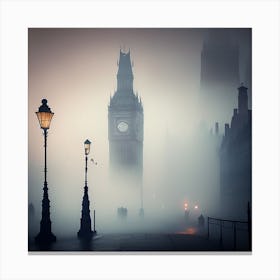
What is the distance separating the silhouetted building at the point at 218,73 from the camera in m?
6.70

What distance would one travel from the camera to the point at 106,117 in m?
6.80

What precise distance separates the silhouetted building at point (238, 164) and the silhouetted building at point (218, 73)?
6.4 inches

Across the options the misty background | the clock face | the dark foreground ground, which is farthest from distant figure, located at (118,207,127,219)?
the clock face

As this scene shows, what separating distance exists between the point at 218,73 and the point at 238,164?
4.61 ft

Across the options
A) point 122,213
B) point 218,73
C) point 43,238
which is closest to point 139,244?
point 122,213

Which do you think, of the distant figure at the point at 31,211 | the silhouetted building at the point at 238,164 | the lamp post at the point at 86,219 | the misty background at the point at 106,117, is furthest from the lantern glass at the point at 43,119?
the silhouetted building at the point at 238,164

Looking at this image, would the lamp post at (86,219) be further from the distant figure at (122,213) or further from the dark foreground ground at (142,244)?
the distant figure at (122,213)

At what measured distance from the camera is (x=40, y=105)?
6.72 meters

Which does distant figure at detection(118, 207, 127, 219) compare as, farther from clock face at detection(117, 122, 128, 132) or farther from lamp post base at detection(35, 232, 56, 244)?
clock face at detection(117, 122, 128, 132)

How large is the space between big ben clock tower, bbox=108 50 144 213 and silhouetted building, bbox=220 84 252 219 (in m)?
1.27
